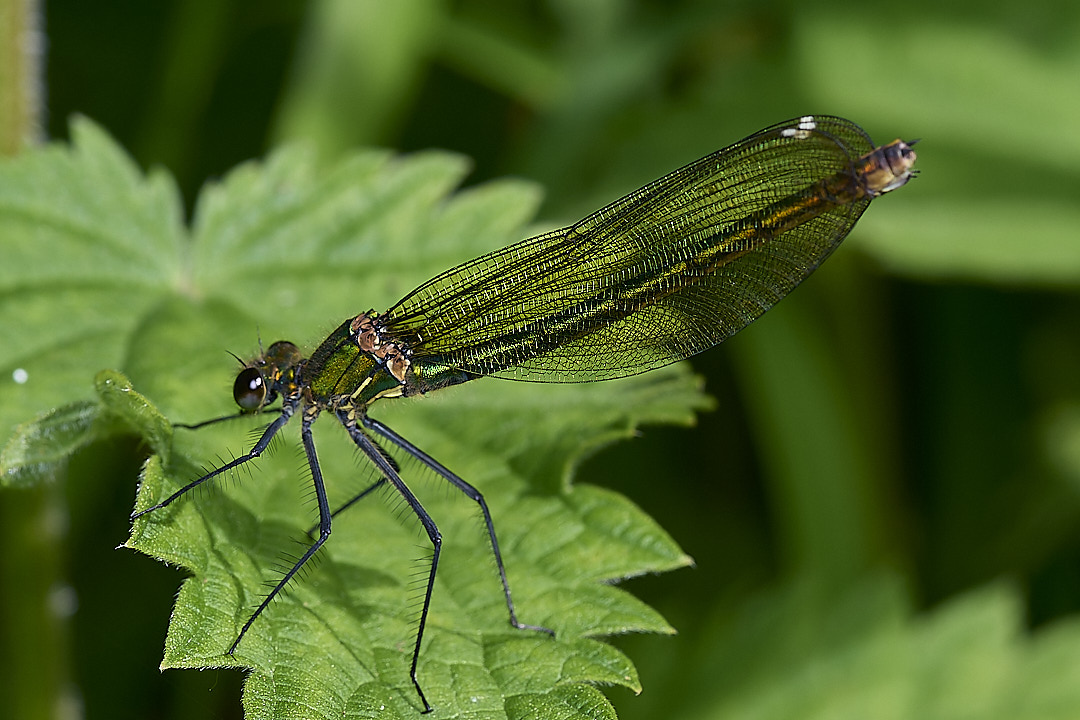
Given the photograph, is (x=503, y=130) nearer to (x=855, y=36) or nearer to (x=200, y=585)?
(x=855, y=36)

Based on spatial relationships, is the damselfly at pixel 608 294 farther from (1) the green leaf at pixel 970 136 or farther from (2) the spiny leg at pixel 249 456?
(1) the green leaf at pixel 970 136

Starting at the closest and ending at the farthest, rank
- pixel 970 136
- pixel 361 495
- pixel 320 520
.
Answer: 1. pixel 320 520
2. pixel 361 495
3. pixel 970 136

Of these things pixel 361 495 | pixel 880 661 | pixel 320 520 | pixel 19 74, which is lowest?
pixel 880 661

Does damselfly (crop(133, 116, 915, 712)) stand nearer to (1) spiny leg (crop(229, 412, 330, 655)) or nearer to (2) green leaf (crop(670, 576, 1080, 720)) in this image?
(1) spiny leg (crop(229, 412, 330, 655))

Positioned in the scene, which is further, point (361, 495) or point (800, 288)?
point (800, 288)

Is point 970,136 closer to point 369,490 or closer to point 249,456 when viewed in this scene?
point 369,490

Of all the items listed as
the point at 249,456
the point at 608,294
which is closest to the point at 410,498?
the point at 249,456

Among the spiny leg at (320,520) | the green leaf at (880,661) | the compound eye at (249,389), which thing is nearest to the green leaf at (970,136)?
the green leaf at (880,661)

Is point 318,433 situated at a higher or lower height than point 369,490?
higher
